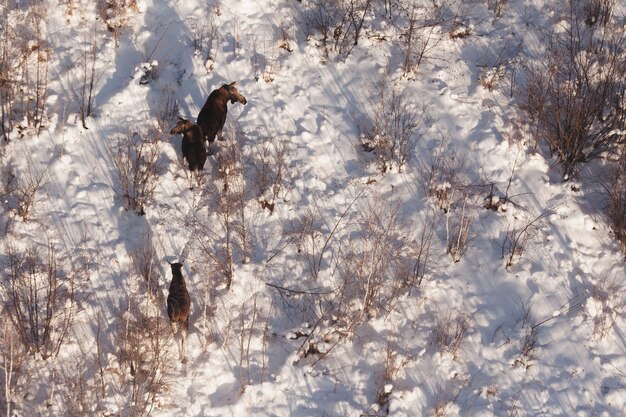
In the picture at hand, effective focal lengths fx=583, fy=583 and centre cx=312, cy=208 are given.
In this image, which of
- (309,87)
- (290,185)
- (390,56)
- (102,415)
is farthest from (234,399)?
(390,56)

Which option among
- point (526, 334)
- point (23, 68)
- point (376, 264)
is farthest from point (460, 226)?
point (23, 68)

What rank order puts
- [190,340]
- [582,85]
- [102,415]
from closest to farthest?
1. [102,415]
2. [190,340]
3. [582,85]

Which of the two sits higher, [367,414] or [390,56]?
[390,56]

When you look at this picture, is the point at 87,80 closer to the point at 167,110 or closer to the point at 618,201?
the point at 167,110

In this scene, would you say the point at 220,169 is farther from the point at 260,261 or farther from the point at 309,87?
the point at 309,87

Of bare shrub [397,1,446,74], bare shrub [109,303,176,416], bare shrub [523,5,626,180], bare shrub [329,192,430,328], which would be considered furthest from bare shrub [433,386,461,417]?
bare shrub [397,1,446,74]

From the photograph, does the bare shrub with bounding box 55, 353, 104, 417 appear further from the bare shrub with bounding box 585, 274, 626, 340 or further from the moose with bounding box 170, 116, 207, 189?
the bare shrub with bounding box 585, 274, 626, 340

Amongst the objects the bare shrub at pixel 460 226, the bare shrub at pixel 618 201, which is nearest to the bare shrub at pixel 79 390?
the bare shrub at pixel 460 226
